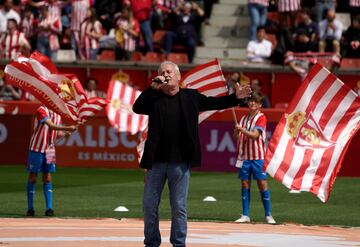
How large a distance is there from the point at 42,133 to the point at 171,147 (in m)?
6.24

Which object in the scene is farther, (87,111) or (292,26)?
(292,26)

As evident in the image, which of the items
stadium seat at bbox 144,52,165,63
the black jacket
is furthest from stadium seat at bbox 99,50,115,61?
the black jacket

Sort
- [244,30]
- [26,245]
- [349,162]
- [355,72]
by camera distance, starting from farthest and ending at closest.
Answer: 1. [244,30]
2. [355,72]
3. [349,162]
4. [26,245]

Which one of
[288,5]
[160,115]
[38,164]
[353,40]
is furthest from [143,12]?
[160,115]

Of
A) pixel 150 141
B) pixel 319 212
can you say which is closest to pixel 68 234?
pixel 150 141

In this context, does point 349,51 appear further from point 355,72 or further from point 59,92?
point 59,92

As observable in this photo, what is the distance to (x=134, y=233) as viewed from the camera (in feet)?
55.3

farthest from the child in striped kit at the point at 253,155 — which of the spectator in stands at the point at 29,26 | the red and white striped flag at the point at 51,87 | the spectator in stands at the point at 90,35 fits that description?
the spectator in stands at the point at 29,26

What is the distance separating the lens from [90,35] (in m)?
34.5

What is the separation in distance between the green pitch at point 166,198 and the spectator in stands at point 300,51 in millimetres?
5261

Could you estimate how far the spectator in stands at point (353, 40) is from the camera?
3347cm

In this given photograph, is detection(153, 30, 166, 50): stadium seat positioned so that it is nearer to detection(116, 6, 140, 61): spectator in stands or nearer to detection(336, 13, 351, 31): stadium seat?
detection(116, 6, 140, 61): spectator in stands

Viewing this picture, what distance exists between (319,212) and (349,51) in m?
13.5

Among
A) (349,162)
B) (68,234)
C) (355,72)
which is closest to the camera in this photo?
(68,234)
